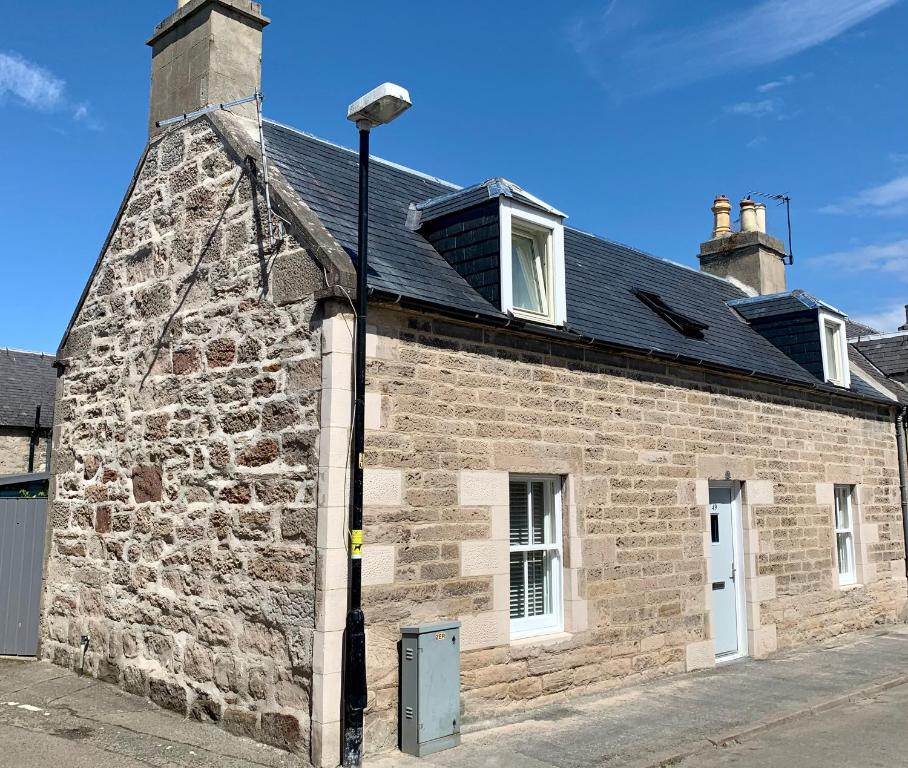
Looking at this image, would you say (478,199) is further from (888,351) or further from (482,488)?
(888,351)

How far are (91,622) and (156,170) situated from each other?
4.83m

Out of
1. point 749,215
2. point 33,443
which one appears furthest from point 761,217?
point 33,443

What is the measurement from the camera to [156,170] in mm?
9258

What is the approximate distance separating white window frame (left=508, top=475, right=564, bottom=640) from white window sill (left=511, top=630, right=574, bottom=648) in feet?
0.12

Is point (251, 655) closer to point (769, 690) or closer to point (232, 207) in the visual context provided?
point (232, 207)

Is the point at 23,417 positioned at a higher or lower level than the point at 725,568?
higher

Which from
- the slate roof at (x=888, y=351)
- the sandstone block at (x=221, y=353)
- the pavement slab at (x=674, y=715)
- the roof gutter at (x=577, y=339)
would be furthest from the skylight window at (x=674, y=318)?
the slate roof at (x=888, y=351)

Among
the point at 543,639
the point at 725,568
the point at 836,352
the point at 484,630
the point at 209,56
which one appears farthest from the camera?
the point at 836,352

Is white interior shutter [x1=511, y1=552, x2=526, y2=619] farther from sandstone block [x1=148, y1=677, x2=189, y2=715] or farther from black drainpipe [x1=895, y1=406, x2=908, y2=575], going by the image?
Result: black drainpipe [x1=895, y1=406, x2=908, y2=575]

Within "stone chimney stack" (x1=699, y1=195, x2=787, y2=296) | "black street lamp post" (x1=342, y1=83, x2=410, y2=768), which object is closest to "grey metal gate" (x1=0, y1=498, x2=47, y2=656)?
"black street lamp post" (x1=342, y1=83, x2=410, y2=768)

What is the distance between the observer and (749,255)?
1717 centimetres

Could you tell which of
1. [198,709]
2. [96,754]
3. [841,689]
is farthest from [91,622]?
[841,689]

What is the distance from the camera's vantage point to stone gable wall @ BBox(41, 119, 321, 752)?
701 centimetres

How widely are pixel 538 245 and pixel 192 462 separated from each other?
4.24 meters
